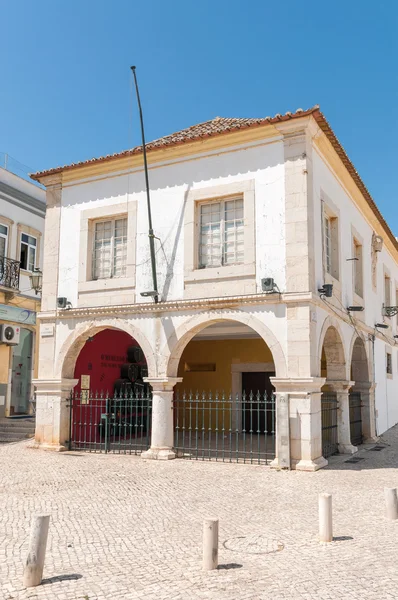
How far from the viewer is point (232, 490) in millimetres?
8266

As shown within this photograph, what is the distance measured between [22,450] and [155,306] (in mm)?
4461

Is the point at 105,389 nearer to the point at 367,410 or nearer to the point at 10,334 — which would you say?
the point at 10,334

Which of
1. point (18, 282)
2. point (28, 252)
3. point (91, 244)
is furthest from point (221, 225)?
point (28, 252)

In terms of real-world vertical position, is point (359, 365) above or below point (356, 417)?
above

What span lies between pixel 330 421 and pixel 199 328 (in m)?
3.72

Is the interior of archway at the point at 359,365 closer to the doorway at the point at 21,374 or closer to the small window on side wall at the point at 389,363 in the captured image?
the small window on side wall at the point at 389,363

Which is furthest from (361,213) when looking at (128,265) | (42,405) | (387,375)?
(42,405)

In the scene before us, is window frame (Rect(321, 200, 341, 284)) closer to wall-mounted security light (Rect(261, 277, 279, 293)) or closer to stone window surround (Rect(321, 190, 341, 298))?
stone window surround (Rect(321, 190, 341, 298))

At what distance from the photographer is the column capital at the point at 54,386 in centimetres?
1265

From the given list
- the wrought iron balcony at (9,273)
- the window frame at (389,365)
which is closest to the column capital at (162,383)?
the wrought iron balcony at (9,273)

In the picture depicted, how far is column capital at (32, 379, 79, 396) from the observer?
41.5 ft

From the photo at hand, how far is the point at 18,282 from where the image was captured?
18.2 m

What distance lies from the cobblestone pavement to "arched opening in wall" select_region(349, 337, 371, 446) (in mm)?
4252

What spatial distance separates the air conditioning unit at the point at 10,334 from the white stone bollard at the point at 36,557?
1357 cm
